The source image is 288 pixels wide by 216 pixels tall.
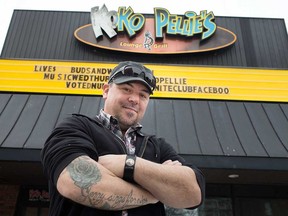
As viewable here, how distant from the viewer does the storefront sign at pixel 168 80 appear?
7125mm

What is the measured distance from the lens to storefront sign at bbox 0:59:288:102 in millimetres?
7125

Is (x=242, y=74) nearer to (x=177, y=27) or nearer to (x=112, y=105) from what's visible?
(x=177, y=27)

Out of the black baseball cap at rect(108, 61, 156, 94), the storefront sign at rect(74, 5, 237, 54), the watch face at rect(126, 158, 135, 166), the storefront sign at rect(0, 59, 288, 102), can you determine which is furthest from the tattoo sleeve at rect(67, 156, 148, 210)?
the storefront sign at rect(74, 5, 237, 54)

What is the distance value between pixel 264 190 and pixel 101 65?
5.20 m

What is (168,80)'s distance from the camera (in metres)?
7.34

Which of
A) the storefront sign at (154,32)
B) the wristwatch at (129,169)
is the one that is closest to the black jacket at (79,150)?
the wristwatch at (129,169)

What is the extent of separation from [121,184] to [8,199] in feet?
21.2

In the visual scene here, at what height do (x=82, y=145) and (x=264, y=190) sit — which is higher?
(x=264, y=190)

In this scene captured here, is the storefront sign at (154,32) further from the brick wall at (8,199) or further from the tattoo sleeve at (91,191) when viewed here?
the tattoo sleeve at (91,191)

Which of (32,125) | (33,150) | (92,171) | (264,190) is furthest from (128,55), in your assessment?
(92,171)

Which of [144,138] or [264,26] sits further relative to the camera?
[264,26]

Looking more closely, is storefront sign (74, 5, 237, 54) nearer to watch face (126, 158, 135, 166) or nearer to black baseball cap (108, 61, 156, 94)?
black baseball cap (108, 61, 156, 94)

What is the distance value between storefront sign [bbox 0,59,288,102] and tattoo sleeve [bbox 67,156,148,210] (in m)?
5.45

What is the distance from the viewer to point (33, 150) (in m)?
4.73
